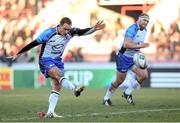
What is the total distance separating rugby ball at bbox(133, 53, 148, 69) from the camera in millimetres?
14453

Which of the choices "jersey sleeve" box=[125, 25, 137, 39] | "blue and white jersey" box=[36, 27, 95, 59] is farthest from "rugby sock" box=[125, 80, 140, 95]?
"blue and white jersey" box=[36, 27, 95, 59]

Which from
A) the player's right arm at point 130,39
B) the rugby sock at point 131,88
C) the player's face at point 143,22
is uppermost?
the player's face at point 143,22

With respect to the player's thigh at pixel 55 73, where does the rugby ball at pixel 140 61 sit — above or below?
above

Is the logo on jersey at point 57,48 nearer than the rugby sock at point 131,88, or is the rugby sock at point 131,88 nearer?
the logo on jersey at point 57,48

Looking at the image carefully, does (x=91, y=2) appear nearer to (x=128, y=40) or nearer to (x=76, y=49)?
(x=76, y=49)

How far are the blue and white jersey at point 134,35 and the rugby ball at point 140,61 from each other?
31 centimetres

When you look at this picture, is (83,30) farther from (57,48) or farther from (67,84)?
(67,84)

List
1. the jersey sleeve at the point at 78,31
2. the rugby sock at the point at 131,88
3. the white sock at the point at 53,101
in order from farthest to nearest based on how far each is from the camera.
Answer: the rugby sock at the point at 131,88 → the jersey sleeve at the point at 78,31 → the white sock at the point at 53,101

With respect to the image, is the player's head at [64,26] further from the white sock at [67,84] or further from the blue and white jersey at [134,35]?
the blue and white jersey at [134,35]

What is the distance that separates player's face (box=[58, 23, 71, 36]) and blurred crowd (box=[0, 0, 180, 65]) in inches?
571

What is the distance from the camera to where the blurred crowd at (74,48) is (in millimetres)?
25922

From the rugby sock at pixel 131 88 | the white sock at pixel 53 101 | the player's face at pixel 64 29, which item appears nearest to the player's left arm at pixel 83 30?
the player's face at pixel 64 29

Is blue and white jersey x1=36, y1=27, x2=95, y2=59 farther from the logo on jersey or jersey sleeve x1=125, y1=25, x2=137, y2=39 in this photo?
jersey sleeve x1=125, y1=25, x2=137, y2=39

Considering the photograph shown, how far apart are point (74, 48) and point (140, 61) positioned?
13389 millimetres
